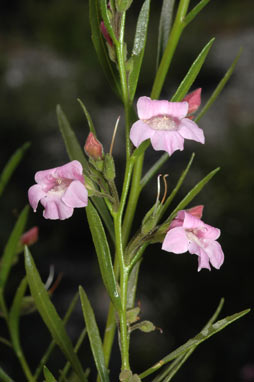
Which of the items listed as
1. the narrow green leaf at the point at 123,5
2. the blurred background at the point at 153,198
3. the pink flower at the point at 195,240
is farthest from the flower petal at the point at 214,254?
the blurred background at the point at 153,198

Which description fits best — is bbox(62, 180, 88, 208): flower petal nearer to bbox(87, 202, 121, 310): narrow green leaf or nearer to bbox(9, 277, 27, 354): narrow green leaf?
bbox(87, 202, 121, 310): narrow green leaf

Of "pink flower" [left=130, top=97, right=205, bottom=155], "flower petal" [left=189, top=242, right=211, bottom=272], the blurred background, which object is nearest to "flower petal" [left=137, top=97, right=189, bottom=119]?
"pink flower" [left=130, top=97, right=205, bottom=155]

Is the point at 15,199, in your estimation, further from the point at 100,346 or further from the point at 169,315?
the point at 100,346

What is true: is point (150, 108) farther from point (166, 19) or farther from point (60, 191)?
point (166, 19)

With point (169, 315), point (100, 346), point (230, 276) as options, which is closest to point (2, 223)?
point (169, 315)

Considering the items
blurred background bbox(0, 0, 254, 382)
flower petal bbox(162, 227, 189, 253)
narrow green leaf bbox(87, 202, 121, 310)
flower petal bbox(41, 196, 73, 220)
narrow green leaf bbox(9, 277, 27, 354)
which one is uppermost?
flower petal bbox(41, 196, 73, 220)

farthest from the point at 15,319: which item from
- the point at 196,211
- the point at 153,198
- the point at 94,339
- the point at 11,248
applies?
the point at 153,198

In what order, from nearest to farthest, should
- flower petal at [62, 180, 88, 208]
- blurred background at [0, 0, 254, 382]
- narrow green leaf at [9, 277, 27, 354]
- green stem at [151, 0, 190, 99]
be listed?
1. flower petal at [62, 180, 88, 208]
2. green stem at [151, 0, 190, 99]
3. narrow green leaf at [9, 277, 27, 354]
4. blurred background at [0, 0, 254, 382]
